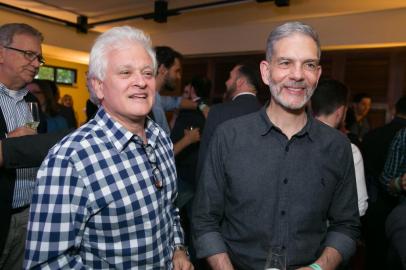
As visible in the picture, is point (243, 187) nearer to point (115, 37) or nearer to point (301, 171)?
point (301, 171)

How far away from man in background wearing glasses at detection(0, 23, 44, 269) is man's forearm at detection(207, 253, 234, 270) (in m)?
1.04

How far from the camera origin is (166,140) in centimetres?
158

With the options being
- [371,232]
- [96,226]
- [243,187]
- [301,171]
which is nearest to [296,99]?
[301,171]

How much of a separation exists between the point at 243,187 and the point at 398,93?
5.15m

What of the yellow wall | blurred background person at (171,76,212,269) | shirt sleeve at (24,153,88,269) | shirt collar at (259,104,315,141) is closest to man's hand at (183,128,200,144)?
blurred background person at (171,76,212,269)

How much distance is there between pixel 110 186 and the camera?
3.81 feet

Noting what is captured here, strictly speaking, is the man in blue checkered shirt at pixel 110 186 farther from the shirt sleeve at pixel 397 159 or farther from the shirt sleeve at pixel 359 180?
the shirt sleeve at pixel 397 159

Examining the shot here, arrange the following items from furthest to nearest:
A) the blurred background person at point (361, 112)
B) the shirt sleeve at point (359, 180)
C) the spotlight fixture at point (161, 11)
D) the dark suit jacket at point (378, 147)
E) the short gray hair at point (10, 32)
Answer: the spotlight fixture at point (161, 11)
the blurred background person at point (361, 112)
the dark suit jacket at point (378, 147)
the shirt sleeve at point (359, 180)
the short gray hair at point (10, 32)

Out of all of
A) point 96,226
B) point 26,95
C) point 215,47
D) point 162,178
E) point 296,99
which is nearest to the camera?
point 96,226

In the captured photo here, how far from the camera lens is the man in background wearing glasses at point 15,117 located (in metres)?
1.75

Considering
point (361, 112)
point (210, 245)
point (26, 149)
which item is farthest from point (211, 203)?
point (361, 112)

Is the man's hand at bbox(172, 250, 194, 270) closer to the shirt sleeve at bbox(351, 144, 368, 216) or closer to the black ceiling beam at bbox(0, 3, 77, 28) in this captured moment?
the shirt sleeve at bbox(351, 144, 368, 216)

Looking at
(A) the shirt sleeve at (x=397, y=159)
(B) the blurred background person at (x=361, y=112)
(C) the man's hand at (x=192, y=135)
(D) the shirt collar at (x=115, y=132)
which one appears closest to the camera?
(D) the shirt collar at (x=115, y=132)

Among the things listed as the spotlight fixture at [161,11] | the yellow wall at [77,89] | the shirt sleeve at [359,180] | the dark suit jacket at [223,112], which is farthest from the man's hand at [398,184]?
the yellow wall at [77,89]
